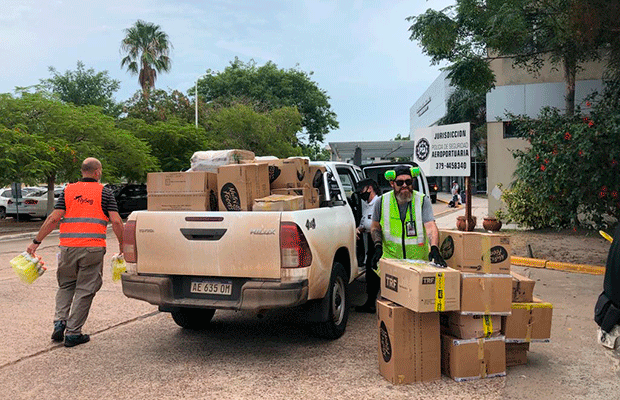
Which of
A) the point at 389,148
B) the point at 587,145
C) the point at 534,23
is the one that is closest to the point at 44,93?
the point at 389,148

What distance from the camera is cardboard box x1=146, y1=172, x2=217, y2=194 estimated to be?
16.8 ft

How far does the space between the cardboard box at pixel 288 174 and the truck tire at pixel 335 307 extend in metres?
0.96

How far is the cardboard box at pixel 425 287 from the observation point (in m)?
4.15

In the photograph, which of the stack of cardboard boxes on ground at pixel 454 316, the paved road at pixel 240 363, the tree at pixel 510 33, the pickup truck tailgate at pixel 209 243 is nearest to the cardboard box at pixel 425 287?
the stack of cardboard boxes on ground at pixel 454 316

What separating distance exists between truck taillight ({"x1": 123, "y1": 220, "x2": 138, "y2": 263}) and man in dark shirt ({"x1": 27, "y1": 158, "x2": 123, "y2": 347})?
0.32m

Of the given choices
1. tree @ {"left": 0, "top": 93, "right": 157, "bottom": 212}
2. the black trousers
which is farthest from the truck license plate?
tree @ {"left": 0, "top": 93, "right": 157, "bottom": 212}

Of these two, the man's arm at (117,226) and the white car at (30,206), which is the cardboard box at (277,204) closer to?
the man's arm at (117,226)

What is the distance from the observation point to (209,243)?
483 centimetres

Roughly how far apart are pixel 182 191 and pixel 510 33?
863cm

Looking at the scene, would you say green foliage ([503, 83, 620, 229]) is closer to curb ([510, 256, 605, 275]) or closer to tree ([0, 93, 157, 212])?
curb ([510, 256, 605, 275])

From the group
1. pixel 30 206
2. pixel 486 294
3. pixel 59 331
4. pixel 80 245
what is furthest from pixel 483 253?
pixel 30 206

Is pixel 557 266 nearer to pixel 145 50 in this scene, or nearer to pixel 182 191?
pixel 182 191

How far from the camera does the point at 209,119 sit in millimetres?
32375

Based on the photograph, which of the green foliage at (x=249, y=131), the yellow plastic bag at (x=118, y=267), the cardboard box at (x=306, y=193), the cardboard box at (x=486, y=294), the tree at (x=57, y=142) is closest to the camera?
the cardboard box at (x=486, y=294)
